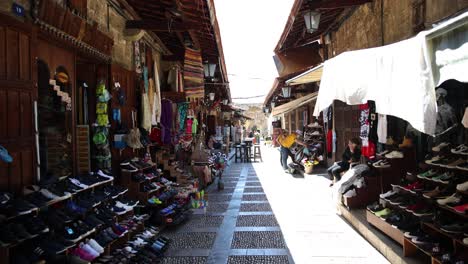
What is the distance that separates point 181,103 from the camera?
9.86m

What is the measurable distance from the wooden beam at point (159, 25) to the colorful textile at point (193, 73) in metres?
1.49

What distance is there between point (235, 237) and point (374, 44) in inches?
193

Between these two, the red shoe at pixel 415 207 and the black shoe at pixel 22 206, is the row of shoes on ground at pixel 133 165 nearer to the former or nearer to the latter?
the black shoe at pixel 22 206

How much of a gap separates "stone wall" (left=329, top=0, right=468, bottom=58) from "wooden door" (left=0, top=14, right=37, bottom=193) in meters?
4.86

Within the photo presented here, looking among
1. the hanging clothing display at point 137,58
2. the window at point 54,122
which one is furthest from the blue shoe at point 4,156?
the hanging clothing display at point 137,58

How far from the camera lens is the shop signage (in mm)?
3328

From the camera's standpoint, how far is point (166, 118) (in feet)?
28.5

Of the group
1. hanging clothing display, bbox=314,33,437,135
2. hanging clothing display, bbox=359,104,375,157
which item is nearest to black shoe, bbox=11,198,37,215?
hanging clothing display, bbox=314,33,437,135

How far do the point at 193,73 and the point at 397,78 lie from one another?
5.44 metres

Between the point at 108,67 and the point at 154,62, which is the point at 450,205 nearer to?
the point at 108,67

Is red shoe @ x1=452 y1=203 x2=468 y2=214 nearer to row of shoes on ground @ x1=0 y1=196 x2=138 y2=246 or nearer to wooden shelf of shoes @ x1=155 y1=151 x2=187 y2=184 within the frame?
row of shoes on ground @ x1=0 y1=196 x2=138 y2=246

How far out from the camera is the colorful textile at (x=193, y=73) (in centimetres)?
822

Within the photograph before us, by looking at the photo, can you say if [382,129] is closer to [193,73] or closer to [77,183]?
[193,73]

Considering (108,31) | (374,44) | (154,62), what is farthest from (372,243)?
(154,62)
